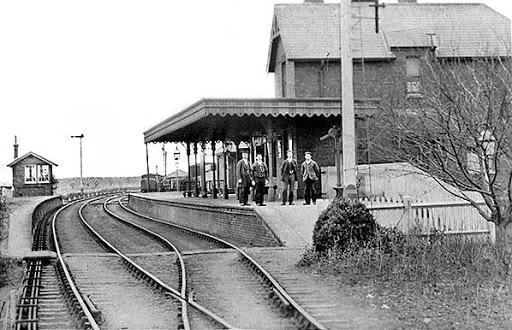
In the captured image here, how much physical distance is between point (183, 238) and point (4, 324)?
13.1 m

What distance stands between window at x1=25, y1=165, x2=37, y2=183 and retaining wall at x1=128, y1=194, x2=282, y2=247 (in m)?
28.4

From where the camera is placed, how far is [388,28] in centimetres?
3416

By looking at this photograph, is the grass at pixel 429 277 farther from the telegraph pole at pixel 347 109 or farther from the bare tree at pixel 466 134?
the telegraph pole at pixel 347 109

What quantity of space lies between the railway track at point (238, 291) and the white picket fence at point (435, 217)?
3.12m

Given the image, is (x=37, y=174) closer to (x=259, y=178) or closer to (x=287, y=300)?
(x=259, y=178)

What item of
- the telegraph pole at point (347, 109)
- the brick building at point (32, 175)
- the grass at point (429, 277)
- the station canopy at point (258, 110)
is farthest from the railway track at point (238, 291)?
the brick building at point (32, 175)

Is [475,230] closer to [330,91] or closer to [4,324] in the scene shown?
[4,324]

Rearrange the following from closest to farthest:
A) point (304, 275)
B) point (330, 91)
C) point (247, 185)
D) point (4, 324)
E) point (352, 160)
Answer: point (4, 324), point (304, 275), point (352, 160), point (247, 185), point (330, 91)

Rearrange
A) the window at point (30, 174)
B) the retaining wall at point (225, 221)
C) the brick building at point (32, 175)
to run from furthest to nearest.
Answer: the window at point (30, 174)
the brick building at point (32, 175)
the retaining wall at point (225, 221)

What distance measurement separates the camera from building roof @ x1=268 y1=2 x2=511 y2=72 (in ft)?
108

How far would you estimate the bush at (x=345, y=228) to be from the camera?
A: 43.2 ft

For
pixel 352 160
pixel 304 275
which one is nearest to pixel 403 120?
pixel 352 160

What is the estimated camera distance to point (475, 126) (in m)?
12.8

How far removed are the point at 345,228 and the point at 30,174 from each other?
48545mm
